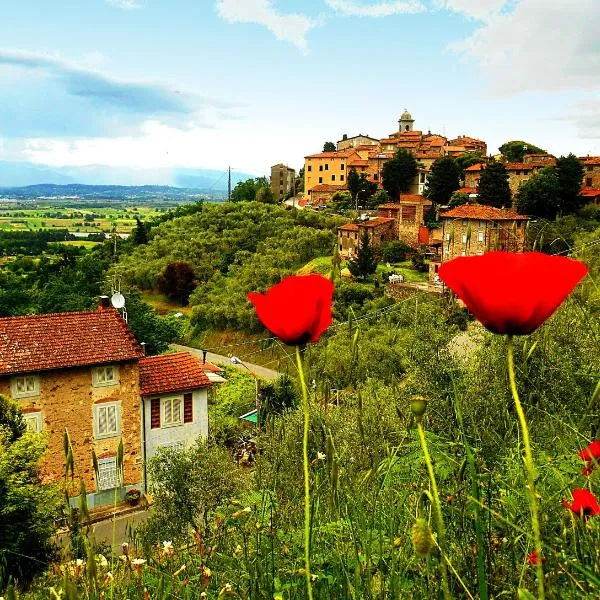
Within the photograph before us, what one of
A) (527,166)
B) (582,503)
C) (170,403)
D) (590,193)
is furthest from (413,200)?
(582,503)

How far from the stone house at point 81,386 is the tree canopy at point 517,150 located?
43.9 metres

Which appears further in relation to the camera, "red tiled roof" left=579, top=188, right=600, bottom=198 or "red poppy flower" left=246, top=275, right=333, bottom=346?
"red tiled roof" left=579, top=188, right=600, bottom=198

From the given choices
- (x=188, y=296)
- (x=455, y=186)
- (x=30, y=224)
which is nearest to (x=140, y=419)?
(x=188, y=296)

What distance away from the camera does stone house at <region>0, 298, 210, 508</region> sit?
13852 mm

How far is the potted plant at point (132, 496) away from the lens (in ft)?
49.3

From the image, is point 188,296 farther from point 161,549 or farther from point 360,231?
point 161,549

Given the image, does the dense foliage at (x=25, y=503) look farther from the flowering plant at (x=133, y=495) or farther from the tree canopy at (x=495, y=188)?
the tree canopy at (x=495, y=188)

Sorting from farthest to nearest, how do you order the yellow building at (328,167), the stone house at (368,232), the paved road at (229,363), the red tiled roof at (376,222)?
1. the yellow building at (328,167)
2. the red tiled roof at (376,222)
3. the stone house at (368,232)
4. the paved road at (229,363)

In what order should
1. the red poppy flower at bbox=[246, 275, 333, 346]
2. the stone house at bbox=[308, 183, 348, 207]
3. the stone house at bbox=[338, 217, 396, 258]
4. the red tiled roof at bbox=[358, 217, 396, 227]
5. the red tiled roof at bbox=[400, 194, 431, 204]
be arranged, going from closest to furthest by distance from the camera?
1. the red poppy flower at bbox=[246, 275, 333, 346]
2. the stone house at bbox=[338, 217, 396, 258]
3. the red tiled roof at bbox=[358, 217, 396, 227]
4. the red tiled roof at bbox=[400, 194, 431, 204]
5. the stone house at bbox=[308, 183, 348, 207]

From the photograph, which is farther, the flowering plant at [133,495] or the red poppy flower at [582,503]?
the flowering plant at [133,495]

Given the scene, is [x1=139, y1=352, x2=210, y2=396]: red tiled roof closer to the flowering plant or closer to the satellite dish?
the satellite dish

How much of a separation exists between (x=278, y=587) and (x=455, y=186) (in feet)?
141

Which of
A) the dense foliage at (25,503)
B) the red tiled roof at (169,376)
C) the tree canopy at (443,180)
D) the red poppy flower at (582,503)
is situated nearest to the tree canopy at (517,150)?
the tree canopy at (443,180)

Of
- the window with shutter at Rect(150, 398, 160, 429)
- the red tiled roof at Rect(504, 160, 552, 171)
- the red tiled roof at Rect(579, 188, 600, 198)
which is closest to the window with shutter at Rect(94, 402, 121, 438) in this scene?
the window with shutter at Rect(150, 398, 160, 429)
